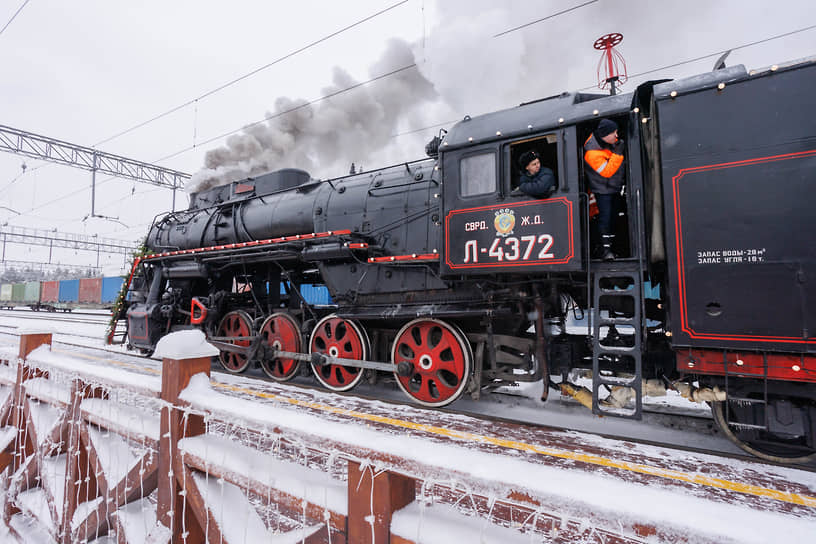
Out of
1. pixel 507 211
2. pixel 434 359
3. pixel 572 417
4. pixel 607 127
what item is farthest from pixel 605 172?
pixel 434 359

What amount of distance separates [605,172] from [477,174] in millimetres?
1401

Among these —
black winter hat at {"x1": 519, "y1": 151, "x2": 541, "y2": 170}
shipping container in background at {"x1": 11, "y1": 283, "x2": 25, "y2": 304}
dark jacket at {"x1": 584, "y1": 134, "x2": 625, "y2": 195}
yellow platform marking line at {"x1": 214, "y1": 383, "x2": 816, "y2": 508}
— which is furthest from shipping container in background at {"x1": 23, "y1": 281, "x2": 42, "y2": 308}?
dark jacket at {"x1": 584, "y1": 134, "x2": 625, "y2": 195}

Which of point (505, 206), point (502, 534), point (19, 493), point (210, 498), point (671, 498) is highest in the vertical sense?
point (505, 206)

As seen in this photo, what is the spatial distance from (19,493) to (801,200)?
7020 mm

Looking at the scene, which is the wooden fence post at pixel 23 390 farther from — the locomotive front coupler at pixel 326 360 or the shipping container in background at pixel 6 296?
the shipping container in background at pixel 6 296

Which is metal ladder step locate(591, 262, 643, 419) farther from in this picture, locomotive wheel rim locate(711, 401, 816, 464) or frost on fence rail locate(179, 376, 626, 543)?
frost on fence rail locate(179, 376, 626, 543)

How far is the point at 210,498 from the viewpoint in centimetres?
197

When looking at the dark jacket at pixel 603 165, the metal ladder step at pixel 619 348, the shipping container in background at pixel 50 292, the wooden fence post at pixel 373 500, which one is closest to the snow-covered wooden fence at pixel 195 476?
the wooden fence post at pixel 373 500

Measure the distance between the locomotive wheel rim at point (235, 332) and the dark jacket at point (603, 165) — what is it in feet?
21.0

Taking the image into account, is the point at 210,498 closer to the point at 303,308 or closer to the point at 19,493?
the point at 19,493

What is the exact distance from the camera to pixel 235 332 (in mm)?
8422

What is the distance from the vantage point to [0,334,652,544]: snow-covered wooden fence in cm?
129

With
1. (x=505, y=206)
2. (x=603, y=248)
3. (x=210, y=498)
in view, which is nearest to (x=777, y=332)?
(x=603, y=248)

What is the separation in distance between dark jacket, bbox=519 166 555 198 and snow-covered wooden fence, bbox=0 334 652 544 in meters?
3.06
